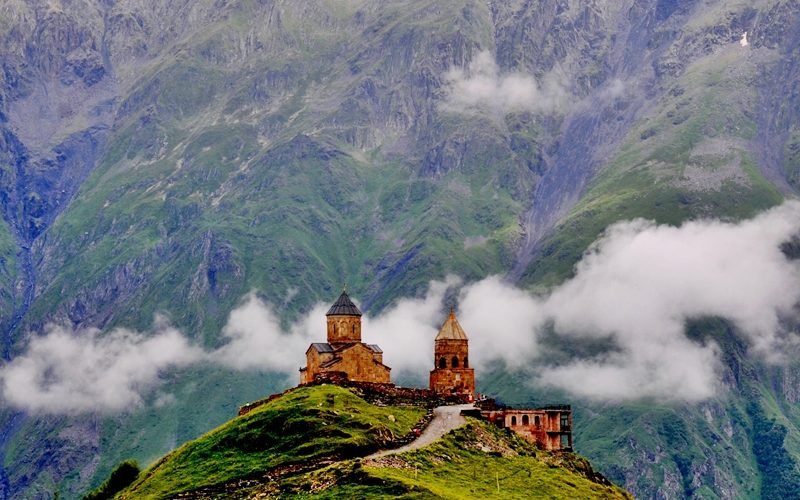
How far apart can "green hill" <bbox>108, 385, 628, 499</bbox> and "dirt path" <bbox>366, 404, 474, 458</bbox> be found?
1393mm

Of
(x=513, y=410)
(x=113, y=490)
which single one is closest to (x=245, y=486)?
(x=113, y=490)

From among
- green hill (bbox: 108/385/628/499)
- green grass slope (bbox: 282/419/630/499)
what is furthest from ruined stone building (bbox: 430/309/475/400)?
green hill (bbox: 108/385/628/499)

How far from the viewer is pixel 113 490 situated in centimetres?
16512

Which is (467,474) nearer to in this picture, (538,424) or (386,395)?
(386,395)

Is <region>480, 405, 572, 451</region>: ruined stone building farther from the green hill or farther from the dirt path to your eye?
the green hill

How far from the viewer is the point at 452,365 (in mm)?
194125

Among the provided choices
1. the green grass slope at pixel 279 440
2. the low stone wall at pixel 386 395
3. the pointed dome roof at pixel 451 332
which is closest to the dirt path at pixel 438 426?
the green grass slope at pixel 279 440

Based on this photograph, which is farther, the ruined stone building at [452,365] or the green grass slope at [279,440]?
the ruined stone building at [452,365]

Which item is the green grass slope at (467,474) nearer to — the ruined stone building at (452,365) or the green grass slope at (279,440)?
the green grass slope at (279,440)

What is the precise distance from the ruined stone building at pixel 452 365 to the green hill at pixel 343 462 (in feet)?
78.1

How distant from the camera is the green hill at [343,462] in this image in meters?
133

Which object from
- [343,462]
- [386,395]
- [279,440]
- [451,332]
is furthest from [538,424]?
[343,462]

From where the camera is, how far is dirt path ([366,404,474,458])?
14825cm

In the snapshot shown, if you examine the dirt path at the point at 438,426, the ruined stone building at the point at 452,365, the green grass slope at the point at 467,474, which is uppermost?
the ruined stone building at the point at 452,365
